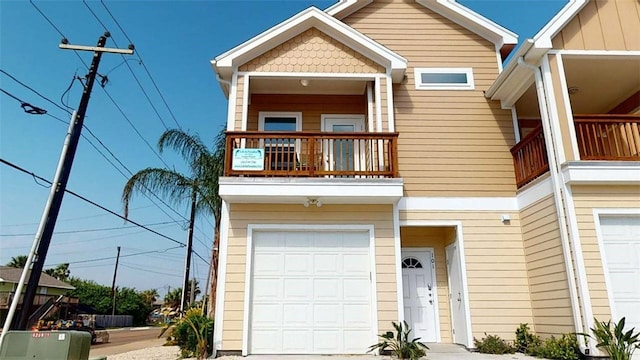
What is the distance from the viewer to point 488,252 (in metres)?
7.46

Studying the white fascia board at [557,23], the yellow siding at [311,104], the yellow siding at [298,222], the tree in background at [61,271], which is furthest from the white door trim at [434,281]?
the tree in background at [61,271]

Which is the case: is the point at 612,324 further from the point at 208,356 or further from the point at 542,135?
the point at 208,356

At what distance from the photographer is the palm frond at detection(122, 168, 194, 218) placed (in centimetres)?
1169

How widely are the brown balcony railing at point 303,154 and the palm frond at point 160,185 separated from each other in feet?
20.0

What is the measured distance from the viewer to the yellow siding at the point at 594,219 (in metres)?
5.70

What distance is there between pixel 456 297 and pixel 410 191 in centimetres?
229

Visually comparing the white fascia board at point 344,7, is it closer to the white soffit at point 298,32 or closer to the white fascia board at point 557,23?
the white soffit at point 298,32

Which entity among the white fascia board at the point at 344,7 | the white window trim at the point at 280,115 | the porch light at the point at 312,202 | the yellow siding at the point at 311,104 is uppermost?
the white fascia board at the point at 344,7

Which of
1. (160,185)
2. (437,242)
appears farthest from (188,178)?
(437,242)

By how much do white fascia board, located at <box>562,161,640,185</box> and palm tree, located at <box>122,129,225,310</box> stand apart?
835 centimetres

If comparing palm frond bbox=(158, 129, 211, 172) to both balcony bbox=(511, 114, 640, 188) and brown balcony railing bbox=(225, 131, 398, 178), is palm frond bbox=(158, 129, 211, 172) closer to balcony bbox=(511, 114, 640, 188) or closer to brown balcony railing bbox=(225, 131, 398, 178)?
brown balcony railing bbox=(225, 131, 398, 178)

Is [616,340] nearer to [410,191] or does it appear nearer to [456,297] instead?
[456,297]

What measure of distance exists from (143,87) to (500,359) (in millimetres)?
11988

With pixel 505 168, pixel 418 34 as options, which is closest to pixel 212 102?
pixel 418 34
